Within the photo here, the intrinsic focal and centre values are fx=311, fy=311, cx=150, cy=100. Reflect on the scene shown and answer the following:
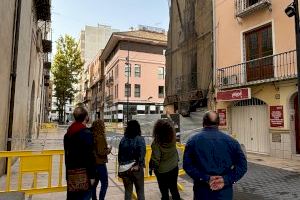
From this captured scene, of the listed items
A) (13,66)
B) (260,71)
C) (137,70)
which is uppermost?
(137,70)

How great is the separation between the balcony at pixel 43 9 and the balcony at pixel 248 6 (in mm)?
10303

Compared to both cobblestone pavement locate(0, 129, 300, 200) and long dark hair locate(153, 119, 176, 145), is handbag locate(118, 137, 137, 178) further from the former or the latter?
cobblestone pavement locate(0, 129, 300, 200)

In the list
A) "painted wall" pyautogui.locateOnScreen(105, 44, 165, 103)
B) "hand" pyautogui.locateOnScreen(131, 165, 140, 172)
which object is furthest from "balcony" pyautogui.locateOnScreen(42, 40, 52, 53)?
"hand" pyautogui.locateOnScreen(131, 165, 140, 172)

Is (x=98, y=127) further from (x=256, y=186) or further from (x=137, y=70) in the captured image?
(x=137, y=70)

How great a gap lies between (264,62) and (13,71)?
1119 centimetres

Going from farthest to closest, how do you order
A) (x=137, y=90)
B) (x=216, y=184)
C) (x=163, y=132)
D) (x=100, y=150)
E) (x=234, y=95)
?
(x=137, y=90) → (x=234, y=95) → (x=100, y=150) → (x=163, y=132) → (x=216, y=184)

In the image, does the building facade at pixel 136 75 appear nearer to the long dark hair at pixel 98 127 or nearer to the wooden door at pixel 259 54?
the wooden door at pixel 259 54

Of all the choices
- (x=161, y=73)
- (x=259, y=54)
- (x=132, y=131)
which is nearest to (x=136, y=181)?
(x=132, y=131)

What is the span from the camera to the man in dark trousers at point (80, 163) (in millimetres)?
4164

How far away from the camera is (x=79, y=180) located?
4.17m

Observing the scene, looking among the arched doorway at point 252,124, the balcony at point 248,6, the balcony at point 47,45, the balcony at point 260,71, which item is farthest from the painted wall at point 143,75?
the balcony at point 248,6

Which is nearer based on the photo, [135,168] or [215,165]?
[215,165]

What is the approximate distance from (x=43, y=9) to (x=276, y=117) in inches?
543

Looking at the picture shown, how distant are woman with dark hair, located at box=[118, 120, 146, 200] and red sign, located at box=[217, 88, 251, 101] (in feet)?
35.9
